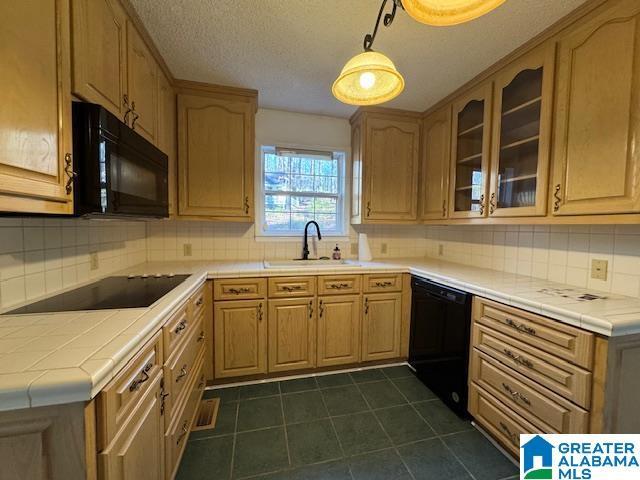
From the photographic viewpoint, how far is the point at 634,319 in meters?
1.06

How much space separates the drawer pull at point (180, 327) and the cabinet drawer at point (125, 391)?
0.22m

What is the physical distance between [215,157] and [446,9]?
1845mm

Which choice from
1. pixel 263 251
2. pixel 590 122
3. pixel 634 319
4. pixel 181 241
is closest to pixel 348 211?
pixel 263 251

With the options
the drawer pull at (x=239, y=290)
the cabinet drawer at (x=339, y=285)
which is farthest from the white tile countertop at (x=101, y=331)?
the cabinet drawer at (x=339, y=285)

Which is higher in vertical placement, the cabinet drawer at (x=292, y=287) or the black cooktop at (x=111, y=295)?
the black cooktop at (x=111, y=295)

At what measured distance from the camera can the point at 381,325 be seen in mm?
2299

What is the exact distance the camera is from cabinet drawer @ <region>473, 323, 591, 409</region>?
1117 millimetres

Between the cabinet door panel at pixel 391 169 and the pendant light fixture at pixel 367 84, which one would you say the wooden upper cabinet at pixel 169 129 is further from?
the cabinet door panel at pixel 391 169

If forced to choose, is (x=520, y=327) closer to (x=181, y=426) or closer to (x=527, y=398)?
(x=527, y=398)

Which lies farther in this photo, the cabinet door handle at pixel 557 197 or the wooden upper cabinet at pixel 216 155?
the wooden upper cabinet at pixel 216 155

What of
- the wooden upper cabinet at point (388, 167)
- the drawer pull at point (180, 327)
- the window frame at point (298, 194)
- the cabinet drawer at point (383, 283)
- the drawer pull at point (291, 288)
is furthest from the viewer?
the window frame at point (298, 194)

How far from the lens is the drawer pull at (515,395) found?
1322mm

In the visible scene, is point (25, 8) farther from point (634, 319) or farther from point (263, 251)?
point (634, 319)

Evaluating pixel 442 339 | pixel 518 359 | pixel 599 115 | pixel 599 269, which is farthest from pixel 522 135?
pixel 442 339
